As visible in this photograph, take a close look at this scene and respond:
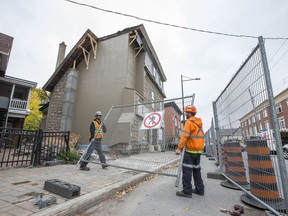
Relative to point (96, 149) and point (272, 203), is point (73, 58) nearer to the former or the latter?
point (96, 149)

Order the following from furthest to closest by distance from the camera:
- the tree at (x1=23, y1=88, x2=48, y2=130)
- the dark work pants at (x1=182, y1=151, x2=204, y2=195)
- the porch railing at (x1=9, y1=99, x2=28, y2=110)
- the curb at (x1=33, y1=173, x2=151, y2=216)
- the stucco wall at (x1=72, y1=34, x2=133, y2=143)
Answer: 1. the tree at (x1=23, y1=88, x2=48, y2=130)
2. the porch railing at (x1=9, y1=99, x2=28, y2=110)
3. the stucco wall at (x1=72, y1=34, x2=133, y2=143)
4. the dark work pants at (x1=182, y1=151, x2=204, y2=195)
5. the curb at (x1=33, y1=173, x2=151, y2=216)

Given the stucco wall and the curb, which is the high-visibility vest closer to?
the curb

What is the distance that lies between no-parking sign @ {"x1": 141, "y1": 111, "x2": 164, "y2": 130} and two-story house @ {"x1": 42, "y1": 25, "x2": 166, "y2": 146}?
23.4ft

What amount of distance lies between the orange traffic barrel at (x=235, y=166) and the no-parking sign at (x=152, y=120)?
6.88 feet

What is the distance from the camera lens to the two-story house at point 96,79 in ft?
44.6

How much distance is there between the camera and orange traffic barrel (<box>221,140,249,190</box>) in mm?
4150

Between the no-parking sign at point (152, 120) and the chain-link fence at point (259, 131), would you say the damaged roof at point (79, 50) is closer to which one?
the no-parking sign at point (152, 120)

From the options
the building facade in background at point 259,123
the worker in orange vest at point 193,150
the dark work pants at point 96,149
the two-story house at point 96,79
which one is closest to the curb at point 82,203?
the worker in orange vest at point 193,150

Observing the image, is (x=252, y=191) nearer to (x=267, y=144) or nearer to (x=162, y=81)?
(x=267, y=144)

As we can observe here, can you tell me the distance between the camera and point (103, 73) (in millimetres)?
14539

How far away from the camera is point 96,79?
48.4 feet

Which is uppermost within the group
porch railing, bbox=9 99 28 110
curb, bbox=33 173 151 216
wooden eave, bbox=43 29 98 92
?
wooden eave, bbox=43 29 98 92

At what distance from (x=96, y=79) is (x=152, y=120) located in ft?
35.9

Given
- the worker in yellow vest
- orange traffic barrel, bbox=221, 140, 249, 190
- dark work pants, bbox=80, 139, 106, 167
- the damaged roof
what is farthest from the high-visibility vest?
the damaged roof
